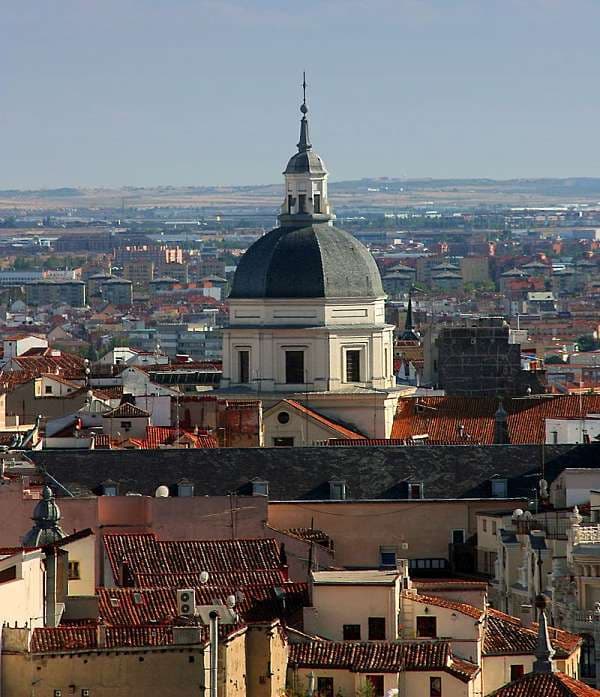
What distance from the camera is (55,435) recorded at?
2308 inches

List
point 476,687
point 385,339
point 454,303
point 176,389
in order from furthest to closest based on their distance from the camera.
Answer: point 454,303, point 176,389, point 385,339, point 476,687

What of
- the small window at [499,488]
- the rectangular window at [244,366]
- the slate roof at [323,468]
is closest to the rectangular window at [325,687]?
the slate roof at [323,468]

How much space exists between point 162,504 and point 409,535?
5022mm

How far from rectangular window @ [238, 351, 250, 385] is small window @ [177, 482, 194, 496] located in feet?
46.6

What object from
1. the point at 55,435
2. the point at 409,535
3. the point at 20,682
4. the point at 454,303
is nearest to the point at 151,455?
the point at 409,535

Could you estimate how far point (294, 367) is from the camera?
61969 mm

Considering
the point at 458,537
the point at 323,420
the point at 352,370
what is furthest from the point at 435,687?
the point at 352,370

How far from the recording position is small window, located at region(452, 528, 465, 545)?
156ft

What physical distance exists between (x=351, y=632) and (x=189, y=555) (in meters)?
4.97

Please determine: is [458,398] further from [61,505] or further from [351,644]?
[351,644]

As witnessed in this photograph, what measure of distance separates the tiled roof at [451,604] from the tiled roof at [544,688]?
4.86 m

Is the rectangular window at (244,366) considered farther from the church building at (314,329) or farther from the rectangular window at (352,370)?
the rectangular window at (352,370)

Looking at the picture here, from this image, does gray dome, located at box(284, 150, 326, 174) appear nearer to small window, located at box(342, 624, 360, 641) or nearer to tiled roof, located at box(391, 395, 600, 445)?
tiled roof, located at box(391, 395, 600, 445)

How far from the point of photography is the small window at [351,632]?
3403 centimetres
